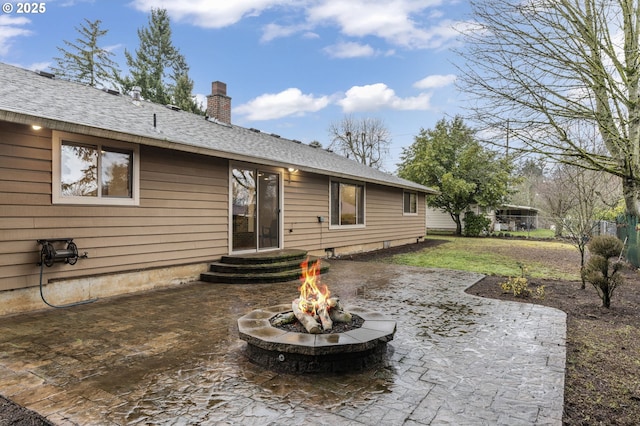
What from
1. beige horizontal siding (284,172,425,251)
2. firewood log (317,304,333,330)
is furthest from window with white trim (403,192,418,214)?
firewood log (317,304,333,330)

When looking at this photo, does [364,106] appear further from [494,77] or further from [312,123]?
[494,77]

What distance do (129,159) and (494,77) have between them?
5.69 meters

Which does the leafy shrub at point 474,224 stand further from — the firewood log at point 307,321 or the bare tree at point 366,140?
the firewood log at point 307,321

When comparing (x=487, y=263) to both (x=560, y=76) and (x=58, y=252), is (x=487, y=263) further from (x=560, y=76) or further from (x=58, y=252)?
(x=58, y=252)

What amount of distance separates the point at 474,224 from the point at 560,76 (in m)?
17.6

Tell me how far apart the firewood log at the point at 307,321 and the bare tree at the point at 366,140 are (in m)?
28.7

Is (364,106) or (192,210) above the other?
(364,106)

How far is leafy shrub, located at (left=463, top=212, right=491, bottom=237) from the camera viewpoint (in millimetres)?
20969

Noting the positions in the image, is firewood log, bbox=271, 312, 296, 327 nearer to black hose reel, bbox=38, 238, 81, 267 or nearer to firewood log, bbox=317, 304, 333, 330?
firewood log, bbox=317, 304, 333, 330

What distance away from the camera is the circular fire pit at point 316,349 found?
2.88 meters

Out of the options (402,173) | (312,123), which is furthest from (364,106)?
(402,173)

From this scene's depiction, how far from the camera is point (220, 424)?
7.13 ft

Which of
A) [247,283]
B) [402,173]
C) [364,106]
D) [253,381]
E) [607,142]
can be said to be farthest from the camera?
[364,106]

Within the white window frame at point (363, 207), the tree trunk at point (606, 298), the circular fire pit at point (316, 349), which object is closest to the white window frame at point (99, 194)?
the circular fire pit at point (316, 349)
